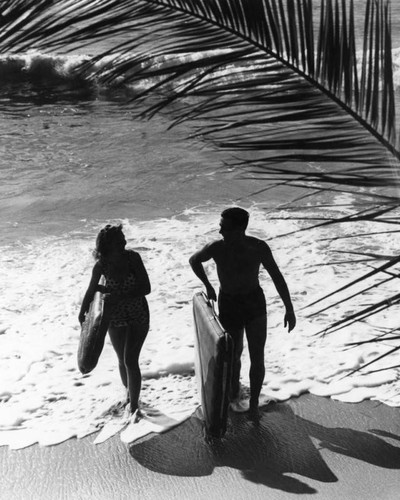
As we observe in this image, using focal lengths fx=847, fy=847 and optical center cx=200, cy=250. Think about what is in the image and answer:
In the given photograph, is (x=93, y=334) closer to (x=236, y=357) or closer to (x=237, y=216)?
(x=236, y=357)

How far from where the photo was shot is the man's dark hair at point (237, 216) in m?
4.71

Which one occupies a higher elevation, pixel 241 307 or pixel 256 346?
pixel 241 307

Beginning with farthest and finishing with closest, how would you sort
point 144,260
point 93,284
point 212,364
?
1. point 144,260
2. point 93,284
3. point 212,364

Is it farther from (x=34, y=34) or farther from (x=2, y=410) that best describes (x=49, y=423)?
(x=34, y=34)

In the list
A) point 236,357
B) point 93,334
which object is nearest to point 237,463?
point 236,357

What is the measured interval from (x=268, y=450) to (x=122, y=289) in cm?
129

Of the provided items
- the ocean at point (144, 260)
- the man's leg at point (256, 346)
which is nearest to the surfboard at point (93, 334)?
the ocean at point (144, 260)

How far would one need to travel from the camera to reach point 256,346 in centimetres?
503

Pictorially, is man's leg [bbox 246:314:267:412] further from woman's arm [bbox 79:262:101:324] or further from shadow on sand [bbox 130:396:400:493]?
woman's arm [bbox 79:262:101:324]

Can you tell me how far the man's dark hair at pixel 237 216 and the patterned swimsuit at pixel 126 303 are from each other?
62cm

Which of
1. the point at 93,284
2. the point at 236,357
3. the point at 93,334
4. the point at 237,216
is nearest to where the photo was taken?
the point at 237,216

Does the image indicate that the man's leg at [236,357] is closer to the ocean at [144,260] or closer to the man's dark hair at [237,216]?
the ocean at [144,260]

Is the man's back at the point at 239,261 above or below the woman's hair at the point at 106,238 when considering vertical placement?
below

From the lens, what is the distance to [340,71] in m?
2.48
